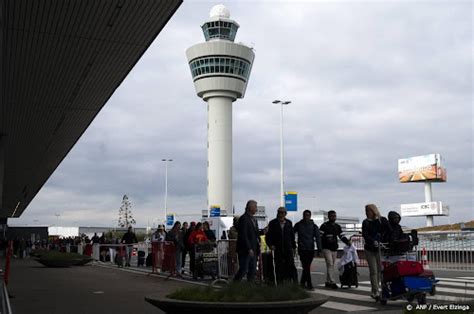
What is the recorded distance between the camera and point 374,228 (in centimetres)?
1053

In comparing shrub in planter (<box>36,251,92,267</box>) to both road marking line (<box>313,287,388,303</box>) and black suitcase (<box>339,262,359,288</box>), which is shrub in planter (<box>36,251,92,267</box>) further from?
road marking line (<box>313,287,388,303</box>)

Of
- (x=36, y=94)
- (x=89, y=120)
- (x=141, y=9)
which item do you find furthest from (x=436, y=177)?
(x=141, y=9)

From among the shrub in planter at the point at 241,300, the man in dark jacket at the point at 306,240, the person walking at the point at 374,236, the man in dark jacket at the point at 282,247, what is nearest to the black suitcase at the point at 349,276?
the man in dark jacket at the point at 306,240

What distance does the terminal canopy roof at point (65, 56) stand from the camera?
53.6 ft

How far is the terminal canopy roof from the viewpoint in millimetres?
16344

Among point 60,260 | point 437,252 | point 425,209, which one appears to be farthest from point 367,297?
point 425,209

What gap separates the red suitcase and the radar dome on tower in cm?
8192

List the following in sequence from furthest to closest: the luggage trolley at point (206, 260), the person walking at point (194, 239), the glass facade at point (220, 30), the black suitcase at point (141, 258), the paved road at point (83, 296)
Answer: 1. the glass facade at point (220, 30)
2. the black suitcase at point (141, 258)
3. the person walking at point (194, 239)
4. the luggage trolley at point (206, 260)
5. the paved road at point (83, 296)

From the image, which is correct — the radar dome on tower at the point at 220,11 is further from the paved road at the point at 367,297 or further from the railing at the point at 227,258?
the paved road at the point at 367,297

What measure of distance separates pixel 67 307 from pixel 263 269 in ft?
17.0

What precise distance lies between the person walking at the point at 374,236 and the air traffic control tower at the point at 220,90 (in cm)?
7257

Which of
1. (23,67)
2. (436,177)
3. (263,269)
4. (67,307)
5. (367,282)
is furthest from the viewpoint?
(436,177)

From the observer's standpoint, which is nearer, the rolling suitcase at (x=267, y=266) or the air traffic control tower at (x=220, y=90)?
the rolling suitcase at (x=267, y=266)

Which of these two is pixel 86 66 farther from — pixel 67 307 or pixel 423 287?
pixel 423 287
